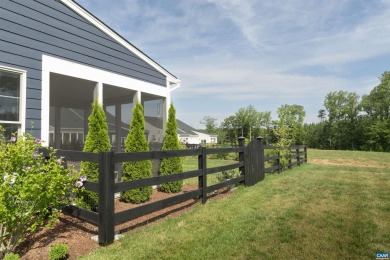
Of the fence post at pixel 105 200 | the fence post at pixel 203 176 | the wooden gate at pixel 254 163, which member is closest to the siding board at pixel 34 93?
the fence post at pixel 105 200

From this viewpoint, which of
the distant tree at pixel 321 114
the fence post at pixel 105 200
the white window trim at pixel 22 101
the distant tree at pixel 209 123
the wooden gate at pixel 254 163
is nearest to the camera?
the fence post at pixel 105 200

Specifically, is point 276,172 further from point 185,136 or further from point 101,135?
point 185,136

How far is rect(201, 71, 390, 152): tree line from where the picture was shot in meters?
50.7

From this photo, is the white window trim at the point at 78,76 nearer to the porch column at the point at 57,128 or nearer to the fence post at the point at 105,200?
the fence post at the point at 105,200

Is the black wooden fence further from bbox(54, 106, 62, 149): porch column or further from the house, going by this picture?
bbox(54, 106, 62, 149): porch column

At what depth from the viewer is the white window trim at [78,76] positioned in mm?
5656

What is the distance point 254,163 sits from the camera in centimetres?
880

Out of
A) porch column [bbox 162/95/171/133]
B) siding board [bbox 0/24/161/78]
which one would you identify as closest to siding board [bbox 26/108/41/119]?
siding board [bbox 0/24/161/78]

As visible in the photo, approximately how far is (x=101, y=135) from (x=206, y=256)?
3.51 meters

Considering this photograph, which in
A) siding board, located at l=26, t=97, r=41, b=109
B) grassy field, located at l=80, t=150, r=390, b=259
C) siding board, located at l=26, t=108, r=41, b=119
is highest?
siding board, located at l=26, t=97, r=41, b=109

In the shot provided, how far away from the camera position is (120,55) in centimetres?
773

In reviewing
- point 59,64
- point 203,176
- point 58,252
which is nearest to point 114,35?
point 59,64

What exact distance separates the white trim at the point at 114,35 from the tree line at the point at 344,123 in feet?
119

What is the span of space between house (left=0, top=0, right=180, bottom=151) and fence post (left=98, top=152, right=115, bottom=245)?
2.06 meters
